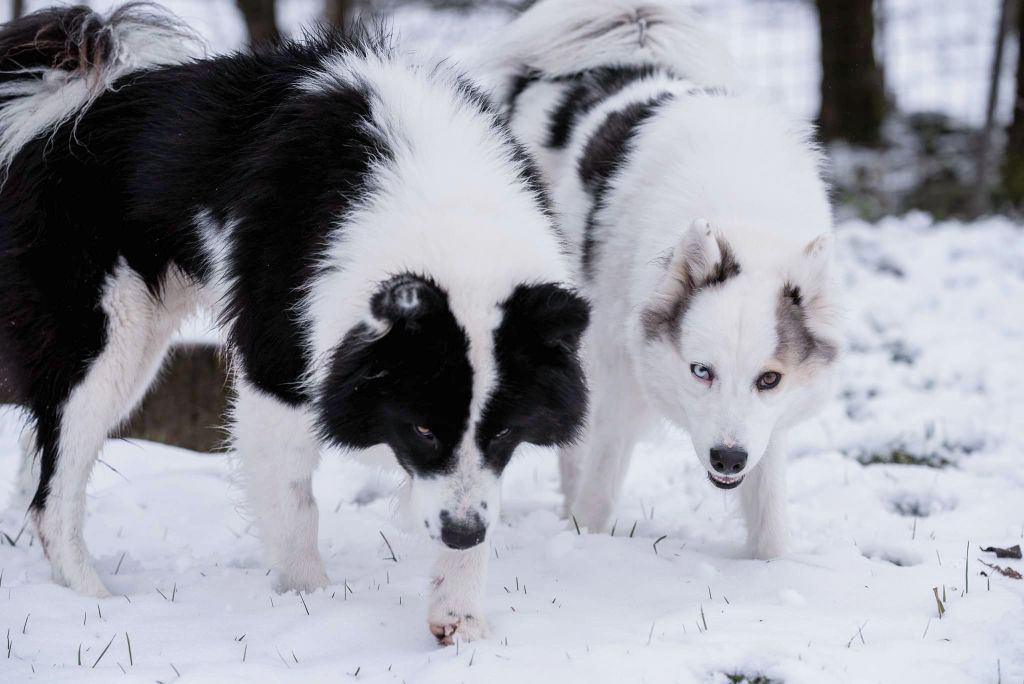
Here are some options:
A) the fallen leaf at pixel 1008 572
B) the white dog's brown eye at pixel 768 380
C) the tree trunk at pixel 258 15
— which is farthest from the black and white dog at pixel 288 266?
the tree trunk at pixel 258 15

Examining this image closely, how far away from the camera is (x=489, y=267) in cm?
295

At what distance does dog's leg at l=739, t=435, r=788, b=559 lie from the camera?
3.94 metres

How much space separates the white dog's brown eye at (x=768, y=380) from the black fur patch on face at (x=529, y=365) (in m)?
0.69

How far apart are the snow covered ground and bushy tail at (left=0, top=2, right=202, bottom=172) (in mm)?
1554

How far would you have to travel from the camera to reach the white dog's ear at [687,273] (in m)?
3.43

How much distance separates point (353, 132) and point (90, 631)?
5.48 ft

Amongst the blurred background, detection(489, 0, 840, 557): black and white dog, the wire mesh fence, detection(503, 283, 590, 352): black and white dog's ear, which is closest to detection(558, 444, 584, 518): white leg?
detection(489, 0, 840, 557): black and white dog

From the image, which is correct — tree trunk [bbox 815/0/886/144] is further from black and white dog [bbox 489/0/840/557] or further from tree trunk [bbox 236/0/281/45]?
black and white dog [bbox 489/0/840/557]

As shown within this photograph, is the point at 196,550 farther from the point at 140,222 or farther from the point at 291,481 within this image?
the point at 140,222

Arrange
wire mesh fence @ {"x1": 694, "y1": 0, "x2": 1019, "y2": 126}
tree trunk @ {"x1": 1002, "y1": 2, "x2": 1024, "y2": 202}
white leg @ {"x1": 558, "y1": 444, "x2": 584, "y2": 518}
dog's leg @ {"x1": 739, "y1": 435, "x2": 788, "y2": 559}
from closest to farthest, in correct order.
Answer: dog's leg @ {"x1": 739, "y1": 435, "x2": 788, "y2": 559} → white leg @ {"x1": 558, "y1": 444, "x2": 584, "y2": 518} → tree trunk @ {"x1": 1002, "y1": 2, "x2": 1024, "y2": 202} → wire mesh fence @ {"x1": 694, "y1": 0, "x2": 1019, "y2": 126}

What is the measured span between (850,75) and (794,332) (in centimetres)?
844

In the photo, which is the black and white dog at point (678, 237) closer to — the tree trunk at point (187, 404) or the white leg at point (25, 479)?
the tree trunk at point (187, 404)

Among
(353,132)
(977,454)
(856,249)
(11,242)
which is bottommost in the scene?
(856,249)

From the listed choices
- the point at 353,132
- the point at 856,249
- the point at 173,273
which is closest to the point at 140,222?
the point at 173,273
